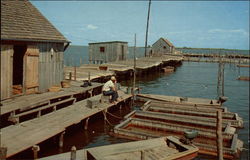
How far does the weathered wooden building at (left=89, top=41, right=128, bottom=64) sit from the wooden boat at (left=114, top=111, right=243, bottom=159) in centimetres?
2832

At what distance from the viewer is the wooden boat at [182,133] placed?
13.2 metres

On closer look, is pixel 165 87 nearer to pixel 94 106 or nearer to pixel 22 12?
pixel 94 106

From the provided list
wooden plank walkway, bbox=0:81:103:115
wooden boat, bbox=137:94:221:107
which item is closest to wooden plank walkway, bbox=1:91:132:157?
wooden plank walkway, bbox=0:81:103:115

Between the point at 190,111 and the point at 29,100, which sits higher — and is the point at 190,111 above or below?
below

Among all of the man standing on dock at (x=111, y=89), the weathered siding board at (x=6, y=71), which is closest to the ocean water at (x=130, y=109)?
the man standing on dock at (x=111, y=89)

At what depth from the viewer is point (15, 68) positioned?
60.6 feet

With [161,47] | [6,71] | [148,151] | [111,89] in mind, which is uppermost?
[161,47]

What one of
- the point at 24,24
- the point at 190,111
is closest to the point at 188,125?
the point at 190,111

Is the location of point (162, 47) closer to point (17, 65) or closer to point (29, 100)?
point (17, 65)

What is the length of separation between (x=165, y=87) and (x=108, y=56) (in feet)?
45.3

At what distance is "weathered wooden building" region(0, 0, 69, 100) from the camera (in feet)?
47.2

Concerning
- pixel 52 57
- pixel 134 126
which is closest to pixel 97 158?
pixel 134 126

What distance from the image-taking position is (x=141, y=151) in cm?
948

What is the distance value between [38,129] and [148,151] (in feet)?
18.2
